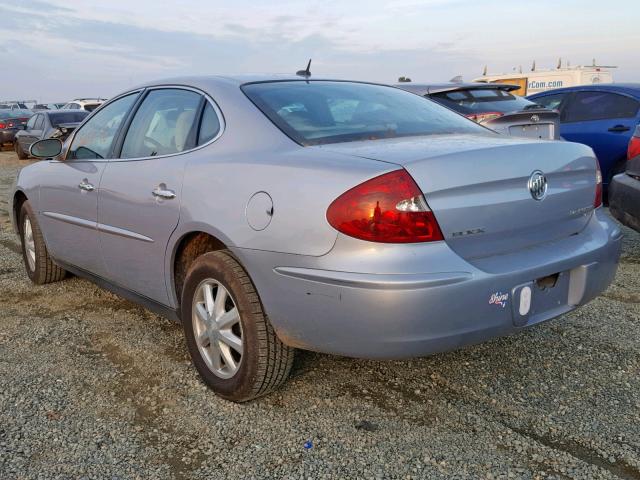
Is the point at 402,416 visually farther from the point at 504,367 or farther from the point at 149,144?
the point at 149,144

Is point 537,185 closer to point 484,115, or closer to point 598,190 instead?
point 598,190

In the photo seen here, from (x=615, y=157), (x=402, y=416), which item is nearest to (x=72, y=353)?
(x=402, y=416)

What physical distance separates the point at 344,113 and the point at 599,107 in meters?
5.77

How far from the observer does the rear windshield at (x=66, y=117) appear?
55.2ft

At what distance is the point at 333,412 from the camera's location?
8.98 feet

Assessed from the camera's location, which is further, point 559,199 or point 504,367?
point 504,367

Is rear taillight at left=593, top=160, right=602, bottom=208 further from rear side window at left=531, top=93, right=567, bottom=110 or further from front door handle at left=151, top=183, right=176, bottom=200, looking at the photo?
rear side window at left=531, top=93, right=567, bottom=110

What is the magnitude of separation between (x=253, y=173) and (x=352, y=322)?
30.0 inches

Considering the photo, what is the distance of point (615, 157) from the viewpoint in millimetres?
7352

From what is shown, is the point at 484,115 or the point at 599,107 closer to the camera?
the point at 484,115

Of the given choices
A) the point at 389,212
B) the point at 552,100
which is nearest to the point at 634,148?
the point at 389,212

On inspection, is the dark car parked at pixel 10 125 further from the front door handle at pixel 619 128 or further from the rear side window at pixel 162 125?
the rear side window at pixel 162 125

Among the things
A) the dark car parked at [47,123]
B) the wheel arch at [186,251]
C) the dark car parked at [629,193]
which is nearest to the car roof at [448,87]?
the dark car parked at [629,193]

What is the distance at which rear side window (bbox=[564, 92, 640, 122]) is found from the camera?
737 cm
